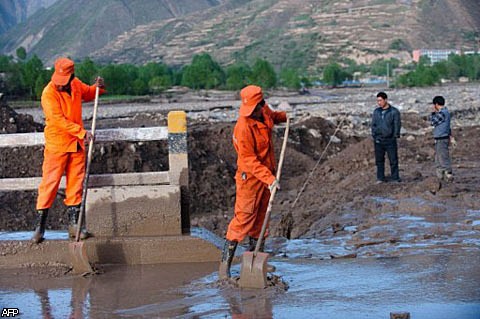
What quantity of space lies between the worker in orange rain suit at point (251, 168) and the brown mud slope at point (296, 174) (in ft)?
14.6

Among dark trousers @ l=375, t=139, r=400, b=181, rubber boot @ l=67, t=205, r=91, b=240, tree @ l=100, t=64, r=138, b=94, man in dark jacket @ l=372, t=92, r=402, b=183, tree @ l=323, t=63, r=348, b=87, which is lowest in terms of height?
tree @ l=323, t=63, r=348, b=87

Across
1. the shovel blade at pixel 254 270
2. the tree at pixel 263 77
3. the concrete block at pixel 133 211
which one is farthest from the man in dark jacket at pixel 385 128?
the tree at pixel 263 77

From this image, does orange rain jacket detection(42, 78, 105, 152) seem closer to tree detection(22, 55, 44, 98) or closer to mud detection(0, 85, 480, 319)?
mud detection(0, 85, 480, 319)

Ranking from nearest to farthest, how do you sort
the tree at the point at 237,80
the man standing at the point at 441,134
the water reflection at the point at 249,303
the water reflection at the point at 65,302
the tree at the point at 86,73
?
the water reflection at the point at 249,303 < the water reflection at the point at 65,302 < the man standing at the point at 441,134 < the tree at the point at 86,73 < the tree at the point at 237,80

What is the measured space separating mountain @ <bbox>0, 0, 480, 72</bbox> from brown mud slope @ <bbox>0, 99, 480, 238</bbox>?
56965 millimetres

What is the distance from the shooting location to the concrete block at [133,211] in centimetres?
937

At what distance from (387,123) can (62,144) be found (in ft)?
26.2

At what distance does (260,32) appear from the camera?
14725cm

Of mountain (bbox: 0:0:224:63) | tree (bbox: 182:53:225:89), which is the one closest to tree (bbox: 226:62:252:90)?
tree (bbox: 182:53:225:89)

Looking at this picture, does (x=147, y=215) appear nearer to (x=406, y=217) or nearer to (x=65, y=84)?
(x=65, y=84)

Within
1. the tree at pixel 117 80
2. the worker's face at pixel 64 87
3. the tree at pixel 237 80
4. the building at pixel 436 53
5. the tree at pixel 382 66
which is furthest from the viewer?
the tree at pixel 382 66

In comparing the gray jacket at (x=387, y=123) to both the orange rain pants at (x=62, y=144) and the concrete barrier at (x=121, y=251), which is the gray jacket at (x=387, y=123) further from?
the orange rain pants at (x=62, y=144)

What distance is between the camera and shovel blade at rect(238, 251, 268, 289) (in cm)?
794

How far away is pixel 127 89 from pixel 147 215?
54400 mm
